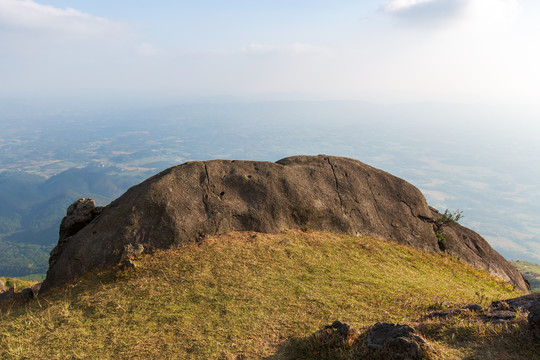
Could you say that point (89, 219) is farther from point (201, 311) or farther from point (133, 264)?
point (201, 311)

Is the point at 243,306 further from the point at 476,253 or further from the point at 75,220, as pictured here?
the point at 476,253

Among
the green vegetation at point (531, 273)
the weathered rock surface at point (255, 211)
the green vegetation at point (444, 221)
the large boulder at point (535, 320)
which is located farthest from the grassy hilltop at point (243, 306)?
the green vegetation at point (531, 273)

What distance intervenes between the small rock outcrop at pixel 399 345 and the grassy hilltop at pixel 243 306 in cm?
60

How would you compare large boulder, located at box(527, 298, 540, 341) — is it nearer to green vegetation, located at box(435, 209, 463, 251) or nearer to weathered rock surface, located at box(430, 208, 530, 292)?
weathered rock surface, located at box(430, 208, 530, 292)

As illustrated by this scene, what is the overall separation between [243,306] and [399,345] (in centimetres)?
556

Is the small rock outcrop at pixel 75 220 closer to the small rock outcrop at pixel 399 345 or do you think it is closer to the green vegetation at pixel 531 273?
the small rock outcrop at pixel 399 345

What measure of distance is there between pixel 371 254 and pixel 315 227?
366 cm

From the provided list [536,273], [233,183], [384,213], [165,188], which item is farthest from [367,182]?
[536,273]

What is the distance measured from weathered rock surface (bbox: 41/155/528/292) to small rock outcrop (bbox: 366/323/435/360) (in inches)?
413

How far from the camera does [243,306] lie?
36.3ft

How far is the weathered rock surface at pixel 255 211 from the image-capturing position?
49.9 feet

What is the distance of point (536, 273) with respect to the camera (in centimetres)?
10531

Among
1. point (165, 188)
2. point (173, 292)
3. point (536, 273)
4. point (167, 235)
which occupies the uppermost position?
point (165, 188)

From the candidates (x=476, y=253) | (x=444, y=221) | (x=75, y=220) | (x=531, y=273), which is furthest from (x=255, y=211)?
(x=531, y=273)
